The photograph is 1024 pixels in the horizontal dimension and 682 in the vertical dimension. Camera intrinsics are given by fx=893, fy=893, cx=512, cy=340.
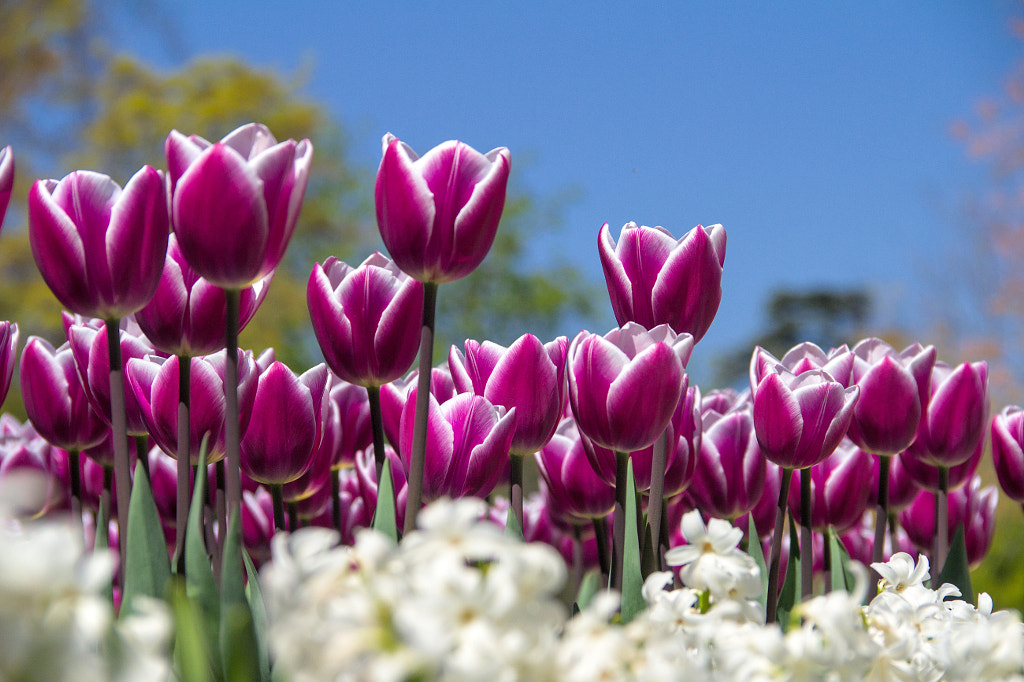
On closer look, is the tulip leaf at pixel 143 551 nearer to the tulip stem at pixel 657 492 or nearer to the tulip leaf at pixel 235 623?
the tulip leaf at pixel 235 623

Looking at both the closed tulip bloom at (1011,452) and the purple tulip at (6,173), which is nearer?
the purple tulip at (6,173)

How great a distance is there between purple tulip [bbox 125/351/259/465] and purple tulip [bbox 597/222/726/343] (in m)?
0.49

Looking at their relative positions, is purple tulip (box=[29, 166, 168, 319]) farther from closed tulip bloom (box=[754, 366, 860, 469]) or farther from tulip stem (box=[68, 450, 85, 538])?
closed tulip bloom (box=[754, 366, 860, 469])

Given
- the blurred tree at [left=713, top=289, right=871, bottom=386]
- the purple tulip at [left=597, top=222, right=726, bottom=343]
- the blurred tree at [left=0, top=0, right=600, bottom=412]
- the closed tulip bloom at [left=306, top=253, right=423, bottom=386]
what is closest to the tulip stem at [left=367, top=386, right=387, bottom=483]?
the closed tulip bloom at [left=306, top=253, right=423, bottom=386]

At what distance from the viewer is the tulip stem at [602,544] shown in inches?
50.0

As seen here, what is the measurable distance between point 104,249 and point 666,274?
0.67m

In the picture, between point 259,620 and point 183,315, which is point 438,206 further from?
point 259,620

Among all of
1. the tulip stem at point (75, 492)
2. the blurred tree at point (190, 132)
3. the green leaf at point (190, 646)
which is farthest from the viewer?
the blurred tree at point (190, 132)

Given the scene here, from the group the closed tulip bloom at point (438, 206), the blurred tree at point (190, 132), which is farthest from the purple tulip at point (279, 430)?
the blurred tree at point (190, 132)

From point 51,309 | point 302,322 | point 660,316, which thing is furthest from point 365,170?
point 660,316

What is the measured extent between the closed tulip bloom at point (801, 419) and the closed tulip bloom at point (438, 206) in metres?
0.43

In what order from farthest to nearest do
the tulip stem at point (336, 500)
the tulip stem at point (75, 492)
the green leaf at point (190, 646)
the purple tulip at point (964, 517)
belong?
the purple tulip at point (964, 517) → the tulip stem at point (336, 500) → the tulip stem at point (75, 492) → the green leaf at point (190, 646)

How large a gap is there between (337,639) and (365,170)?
58.2 feet

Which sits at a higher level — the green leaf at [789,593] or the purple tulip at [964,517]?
the green leaf at [789,593]
